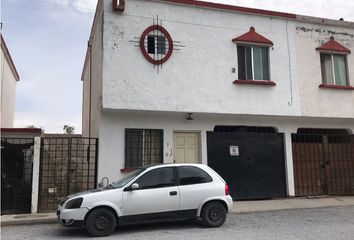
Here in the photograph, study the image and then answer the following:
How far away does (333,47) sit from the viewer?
1427cm

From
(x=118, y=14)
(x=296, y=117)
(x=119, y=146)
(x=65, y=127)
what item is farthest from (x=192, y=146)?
(x=65, y=127)

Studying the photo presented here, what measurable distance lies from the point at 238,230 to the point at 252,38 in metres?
7.28

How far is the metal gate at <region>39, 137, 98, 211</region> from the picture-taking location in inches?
448

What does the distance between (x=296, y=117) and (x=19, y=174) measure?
9.70m

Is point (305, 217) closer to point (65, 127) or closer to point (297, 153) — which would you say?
point (297, 153)

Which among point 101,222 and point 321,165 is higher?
point 321,165

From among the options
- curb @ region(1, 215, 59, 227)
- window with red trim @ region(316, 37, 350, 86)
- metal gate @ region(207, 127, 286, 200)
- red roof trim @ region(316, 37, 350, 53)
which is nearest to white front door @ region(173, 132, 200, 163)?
metal gate @ region(207, 127, 286, 200)

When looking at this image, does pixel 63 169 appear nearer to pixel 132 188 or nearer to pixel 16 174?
pixel 16 174

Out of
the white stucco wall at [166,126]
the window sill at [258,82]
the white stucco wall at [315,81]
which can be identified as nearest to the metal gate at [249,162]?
the white stucco wall at [166,126]

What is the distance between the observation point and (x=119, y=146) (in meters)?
12.1

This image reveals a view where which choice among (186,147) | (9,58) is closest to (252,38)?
(186,147)

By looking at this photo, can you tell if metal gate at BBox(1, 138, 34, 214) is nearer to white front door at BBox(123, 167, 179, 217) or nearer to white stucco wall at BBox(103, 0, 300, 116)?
white stucco wall at BBox(103, 0, 300, 116)

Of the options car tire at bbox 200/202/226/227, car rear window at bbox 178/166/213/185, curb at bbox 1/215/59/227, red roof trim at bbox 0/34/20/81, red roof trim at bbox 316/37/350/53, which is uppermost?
red roof trim at bbox 0/34/20/81

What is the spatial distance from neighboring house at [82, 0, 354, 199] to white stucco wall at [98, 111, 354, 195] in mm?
33
